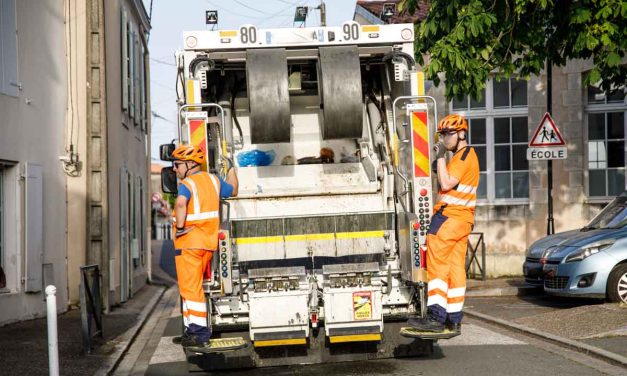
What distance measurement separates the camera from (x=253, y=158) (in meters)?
9.98

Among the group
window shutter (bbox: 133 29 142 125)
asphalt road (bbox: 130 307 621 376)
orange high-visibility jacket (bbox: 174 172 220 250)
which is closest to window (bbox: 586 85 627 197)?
window shutter (bbox: 133 29 142 125)

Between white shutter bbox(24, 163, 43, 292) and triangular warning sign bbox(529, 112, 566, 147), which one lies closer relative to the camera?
white shutter bbox(24, 163, 43, 292)

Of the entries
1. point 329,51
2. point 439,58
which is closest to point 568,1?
point 439,58

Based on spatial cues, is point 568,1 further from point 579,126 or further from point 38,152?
point 38,152

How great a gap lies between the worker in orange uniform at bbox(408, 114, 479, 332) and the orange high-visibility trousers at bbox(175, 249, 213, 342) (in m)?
1.70

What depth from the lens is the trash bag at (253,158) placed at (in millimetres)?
9953

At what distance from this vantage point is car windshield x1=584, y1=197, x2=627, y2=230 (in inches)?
553

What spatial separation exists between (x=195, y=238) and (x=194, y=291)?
0.43 m

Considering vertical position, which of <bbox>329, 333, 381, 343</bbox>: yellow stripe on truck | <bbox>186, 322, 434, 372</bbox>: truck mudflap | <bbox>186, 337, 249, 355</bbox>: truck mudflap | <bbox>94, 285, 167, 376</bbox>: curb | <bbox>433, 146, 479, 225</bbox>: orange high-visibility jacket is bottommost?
<bbox>94, 285, 167, 376</bbox>: curb

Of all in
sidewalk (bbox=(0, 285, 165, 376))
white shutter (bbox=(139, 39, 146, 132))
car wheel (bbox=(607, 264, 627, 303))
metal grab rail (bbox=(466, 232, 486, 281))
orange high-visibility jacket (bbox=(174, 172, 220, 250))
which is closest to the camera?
orange high-visibility jacket (bbox=(174, 172, 220, 250))

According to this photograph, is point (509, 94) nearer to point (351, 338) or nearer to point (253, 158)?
point (253, 158)

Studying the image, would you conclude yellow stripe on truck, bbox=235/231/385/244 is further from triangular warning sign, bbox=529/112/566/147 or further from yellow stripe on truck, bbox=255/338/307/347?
triangular warning sign, bbox=529/112/566/147

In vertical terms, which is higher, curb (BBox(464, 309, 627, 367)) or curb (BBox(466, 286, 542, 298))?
curb (BBox(464, 309, 627, 367))

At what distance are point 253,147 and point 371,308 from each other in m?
2.32
